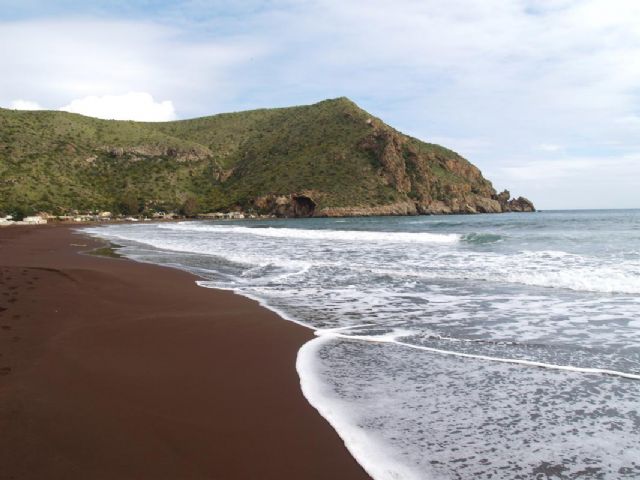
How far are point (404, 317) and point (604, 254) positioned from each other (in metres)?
12.1

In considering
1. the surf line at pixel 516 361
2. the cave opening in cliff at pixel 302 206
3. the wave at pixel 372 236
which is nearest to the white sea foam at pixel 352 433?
the surf line at pixel 516 361

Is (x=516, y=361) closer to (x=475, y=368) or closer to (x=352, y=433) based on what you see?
(x=475, y=368)

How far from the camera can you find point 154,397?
13.3 feet

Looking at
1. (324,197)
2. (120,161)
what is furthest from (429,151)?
(120,161)

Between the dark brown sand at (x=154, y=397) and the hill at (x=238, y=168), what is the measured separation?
236 feet

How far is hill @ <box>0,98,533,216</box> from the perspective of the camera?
8225 cm

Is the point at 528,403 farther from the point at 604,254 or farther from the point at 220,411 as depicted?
the point at 604,254

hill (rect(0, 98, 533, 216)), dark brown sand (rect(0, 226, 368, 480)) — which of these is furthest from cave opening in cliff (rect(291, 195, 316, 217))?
dark brown sand (rect(0, 226, 368, 480))

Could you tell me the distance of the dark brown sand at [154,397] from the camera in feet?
9.80

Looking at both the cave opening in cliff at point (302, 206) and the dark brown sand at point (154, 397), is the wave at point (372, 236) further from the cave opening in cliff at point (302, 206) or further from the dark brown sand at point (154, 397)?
the cave opening in cliff at point (302, 206)

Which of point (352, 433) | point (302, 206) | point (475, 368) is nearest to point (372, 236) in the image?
point (475, 368)

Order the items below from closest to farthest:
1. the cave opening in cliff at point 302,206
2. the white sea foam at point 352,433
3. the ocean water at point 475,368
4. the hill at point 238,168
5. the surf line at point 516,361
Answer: the white sea foam at point 352,433, the ocean water at point 475,368, the surf line at point 516,361, the hill at point 238,168, the cave opening in cliff at point 302,206

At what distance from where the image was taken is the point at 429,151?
392 feet

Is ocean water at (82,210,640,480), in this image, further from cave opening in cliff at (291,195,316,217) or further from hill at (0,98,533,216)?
cave opening in cliff at (291,195,316,217)
